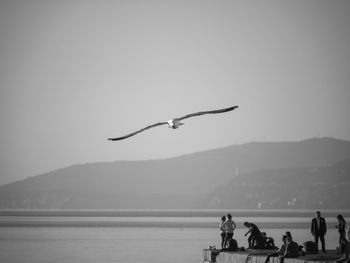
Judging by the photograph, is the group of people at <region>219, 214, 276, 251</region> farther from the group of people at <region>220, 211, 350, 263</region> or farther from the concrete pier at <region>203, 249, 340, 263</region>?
the concrete pier at <region>203, 249, 340, 263</region>

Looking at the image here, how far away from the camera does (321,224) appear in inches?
1580

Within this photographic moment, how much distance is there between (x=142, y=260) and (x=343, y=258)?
26.7 meters

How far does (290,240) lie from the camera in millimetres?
36125

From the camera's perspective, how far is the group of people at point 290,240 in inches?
1411

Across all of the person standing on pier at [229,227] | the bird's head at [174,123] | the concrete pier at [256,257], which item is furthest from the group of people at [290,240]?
the bird's head at [174,123]

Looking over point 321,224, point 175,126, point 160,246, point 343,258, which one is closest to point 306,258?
point 343,258

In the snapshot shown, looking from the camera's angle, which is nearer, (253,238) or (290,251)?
(290,251)

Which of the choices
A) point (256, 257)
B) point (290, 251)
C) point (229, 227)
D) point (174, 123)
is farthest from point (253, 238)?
point (174, 123)

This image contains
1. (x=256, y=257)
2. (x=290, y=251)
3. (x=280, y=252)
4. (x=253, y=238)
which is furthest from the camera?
(x=253, y=238)

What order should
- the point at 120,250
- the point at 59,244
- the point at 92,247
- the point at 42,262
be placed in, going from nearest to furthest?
the point at 42,262 < the point at 120,250 < the point at 92,247 < the point at 59,244

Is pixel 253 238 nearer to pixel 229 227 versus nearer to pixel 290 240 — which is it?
pixel 229 227

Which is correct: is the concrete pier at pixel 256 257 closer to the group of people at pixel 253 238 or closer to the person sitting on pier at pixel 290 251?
the person sitting on pier at pixel 290 251

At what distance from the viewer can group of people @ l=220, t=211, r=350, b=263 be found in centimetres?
3584

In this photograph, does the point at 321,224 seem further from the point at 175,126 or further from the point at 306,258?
the point at 175,126
